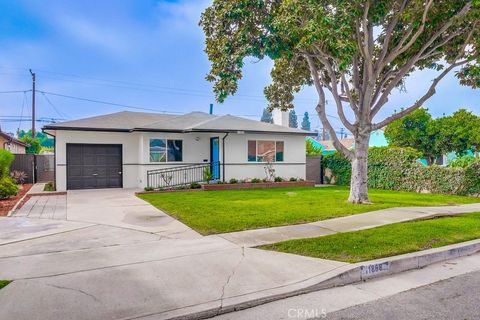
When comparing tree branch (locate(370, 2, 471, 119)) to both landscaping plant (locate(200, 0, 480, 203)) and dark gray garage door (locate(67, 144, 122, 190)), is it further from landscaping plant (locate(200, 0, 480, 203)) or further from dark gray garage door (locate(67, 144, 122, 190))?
dark gray garage door (locate(67, 144, 122, 190))

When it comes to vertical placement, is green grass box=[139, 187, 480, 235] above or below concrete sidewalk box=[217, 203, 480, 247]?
above

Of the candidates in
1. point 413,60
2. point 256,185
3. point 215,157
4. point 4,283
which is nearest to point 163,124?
point 215,157

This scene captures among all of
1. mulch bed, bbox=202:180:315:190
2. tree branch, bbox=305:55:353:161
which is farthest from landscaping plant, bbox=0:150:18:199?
tree branch, bbox=305:55:353:161

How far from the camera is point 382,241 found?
5.97 metres

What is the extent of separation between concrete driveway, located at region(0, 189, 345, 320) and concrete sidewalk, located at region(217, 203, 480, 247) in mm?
529

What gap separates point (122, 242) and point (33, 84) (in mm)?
29816

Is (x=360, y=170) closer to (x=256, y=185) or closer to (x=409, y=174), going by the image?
(x=409, y=174)

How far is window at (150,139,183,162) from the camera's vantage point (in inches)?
637

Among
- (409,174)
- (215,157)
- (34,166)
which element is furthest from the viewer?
(34,166)

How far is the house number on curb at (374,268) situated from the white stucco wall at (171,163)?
488 inches

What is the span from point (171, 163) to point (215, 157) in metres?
2.27

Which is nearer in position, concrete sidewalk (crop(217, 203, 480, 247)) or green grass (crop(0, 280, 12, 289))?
green grass (crop(0, 280, 12, 289))

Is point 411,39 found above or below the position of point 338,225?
above

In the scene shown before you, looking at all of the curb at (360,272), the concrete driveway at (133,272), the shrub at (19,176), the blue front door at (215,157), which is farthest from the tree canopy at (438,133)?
the shrub at (19,176)
